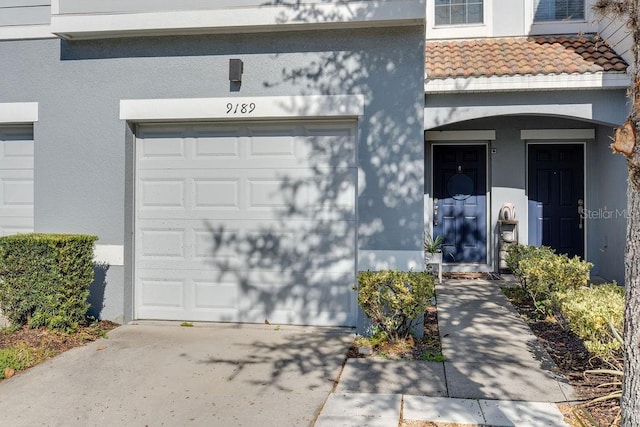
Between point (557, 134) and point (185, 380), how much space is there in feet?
26.2

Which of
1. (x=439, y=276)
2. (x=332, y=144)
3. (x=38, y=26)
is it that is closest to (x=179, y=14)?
(x=38, y=26)

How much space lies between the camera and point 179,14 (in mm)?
5867

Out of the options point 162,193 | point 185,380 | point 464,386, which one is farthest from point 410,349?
point 162,193

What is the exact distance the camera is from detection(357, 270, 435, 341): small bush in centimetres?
495

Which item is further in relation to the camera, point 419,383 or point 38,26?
point 38,26

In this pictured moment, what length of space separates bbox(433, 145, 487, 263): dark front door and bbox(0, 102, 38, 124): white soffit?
693 centimetres

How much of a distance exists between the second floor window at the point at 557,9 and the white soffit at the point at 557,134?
7.13ft

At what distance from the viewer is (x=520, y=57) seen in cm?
785

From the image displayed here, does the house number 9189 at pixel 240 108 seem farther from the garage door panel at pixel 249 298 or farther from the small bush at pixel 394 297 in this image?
the small bush at pixel 394 297

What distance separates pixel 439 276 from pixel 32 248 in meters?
6.17

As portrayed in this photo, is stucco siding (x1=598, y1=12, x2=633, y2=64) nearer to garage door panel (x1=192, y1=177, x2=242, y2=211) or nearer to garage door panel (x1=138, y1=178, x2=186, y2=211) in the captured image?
garage door panel (x1=192, y1=177, x2=242, y2=211)

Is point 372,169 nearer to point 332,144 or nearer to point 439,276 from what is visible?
point 332,144

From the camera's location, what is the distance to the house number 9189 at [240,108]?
5.87 meters

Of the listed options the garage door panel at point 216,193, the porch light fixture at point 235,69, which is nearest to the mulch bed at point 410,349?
the garage door panel at point 216,193
